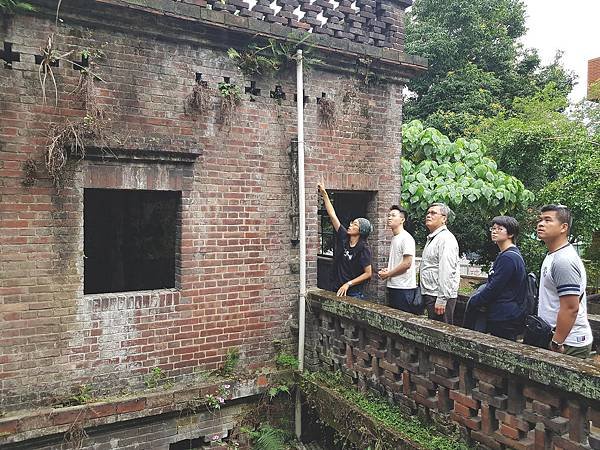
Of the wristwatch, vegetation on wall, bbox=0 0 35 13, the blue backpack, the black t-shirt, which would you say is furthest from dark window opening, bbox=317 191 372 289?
vegetation on wall, bbox=0 0 35 13

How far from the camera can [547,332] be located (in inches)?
166

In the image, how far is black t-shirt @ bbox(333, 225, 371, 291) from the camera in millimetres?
6137

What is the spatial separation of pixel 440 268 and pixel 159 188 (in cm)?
313

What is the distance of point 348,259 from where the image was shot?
6234 millimetres

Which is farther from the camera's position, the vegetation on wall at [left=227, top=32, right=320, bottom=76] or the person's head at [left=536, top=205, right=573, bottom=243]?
the vegetation on wall at [left=227, top=32, right=320, bottom=76]

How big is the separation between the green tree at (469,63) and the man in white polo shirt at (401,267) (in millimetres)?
14933

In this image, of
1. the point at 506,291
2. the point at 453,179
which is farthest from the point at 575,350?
the point at 453,179

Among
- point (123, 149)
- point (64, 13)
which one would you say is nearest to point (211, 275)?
point (123, 149)

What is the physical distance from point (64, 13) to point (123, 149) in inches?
53.8

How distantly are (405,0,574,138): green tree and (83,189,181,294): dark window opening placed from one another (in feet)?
48.0

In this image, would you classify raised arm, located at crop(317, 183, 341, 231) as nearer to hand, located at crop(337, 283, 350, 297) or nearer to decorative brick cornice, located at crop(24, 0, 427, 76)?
hand, located at crop(337, 283, 350, 297)

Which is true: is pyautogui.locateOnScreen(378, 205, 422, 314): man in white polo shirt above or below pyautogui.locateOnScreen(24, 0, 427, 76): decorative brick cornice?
below

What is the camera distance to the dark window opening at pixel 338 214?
7570 mm

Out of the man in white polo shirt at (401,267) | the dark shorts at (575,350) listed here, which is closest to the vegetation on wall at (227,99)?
the man in white polo shirt at (401,267)
